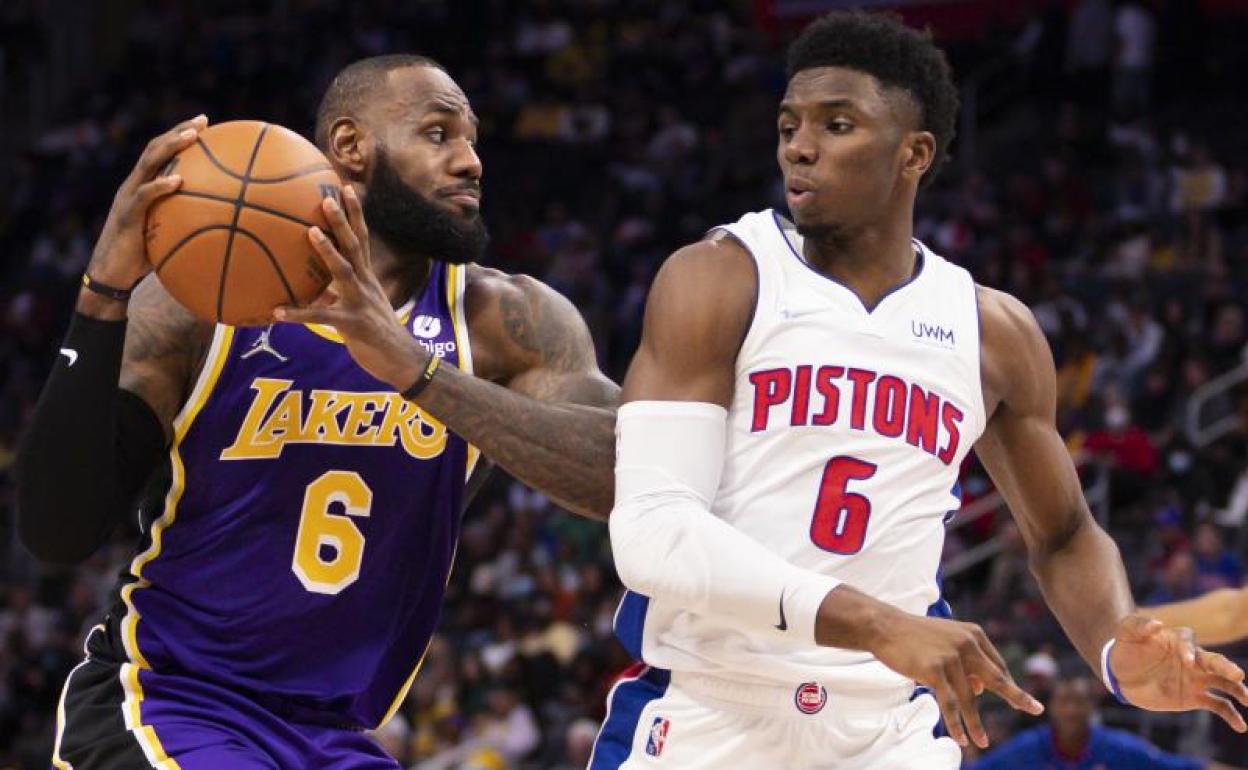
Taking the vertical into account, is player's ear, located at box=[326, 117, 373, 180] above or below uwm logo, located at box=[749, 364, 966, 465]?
above

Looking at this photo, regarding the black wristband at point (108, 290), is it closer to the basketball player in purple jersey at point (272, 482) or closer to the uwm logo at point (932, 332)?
the basketball player in purple jersey at point (272, 482)

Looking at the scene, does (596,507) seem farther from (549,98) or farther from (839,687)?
(549,98)

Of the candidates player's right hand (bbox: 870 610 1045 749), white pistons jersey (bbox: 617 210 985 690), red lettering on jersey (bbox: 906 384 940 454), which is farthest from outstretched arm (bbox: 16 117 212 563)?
player's right hand (bbox: 870 610 1045 749)

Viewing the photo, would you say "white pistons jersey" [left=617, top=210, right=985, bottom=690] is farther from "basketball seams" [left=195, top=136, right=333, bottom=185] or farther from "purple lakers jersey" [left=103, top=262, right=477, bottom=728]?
"basketball seams" [left=195, top=136, right=333, bottom=185]

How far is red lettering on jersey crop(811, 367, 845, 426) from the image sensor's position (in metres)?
4.16

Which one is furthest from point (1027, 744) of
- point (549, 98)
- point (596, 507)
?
point (549, 98)

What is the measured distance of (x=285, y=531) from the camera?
179 inches

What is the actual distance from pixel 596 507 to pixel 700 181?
15614 mm

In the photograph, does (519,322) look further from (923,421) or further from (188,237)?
(923,421)

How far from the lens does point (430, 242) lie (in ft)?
15.7

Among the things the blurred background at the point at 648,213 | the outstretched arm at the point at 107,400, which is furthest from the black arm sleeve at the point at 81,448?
the blurred background at the point at 648,213

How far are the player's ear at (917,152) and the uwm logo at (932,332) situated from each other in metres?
0.35

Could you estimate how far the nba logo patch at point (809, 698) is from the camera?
13.5ft

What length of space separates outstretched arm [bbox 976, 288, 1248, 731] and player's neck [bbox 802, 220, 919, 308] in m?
0.28
